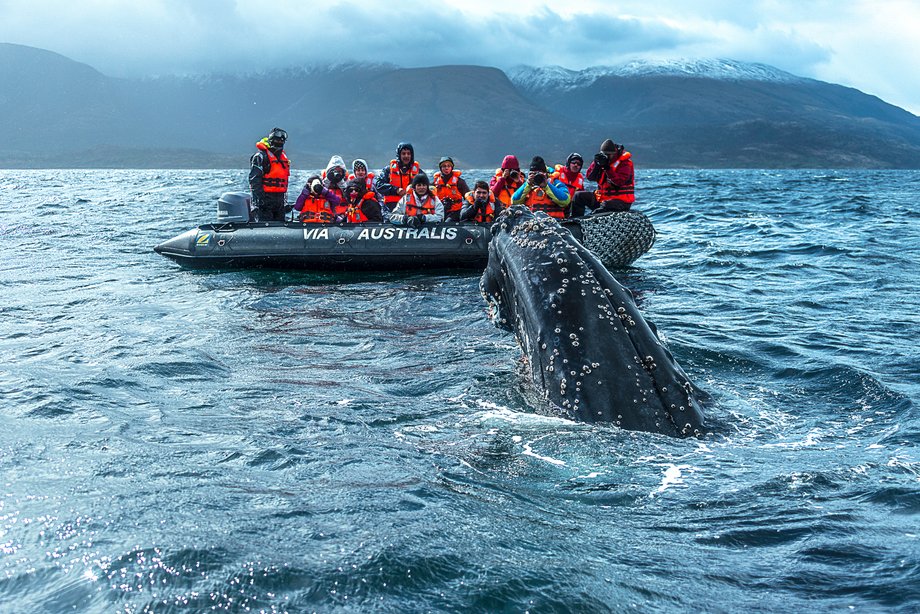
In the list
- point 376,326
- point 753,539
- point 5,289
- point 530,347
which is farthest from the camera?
point 5,289

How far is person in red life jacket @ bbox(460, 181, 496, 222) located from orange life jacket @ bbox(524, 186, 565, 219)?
78 centimetres

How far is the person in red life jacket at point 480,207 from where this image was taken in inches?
607

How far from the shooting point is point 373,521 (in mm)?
3785

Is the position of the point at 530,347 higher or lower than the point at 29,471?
higher

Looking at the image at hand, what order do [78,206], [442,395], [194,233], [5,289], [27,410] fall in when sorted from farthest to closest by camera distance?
[78,206] < [194,233] < [5,289] < [442,395] < [27,410]

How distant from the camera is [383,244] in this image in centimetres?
1471

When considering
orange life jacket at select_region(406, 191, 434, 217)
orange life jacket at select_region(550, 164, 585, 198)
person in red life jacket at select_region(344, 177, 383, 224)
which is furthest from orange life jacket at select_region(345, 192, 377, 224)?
orange life jacket at select_region(550, 164, 585, 198)

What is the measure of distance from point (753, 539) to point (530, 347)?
1.85 m

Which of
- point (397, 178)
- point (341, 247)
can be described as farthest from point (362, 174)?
point (341, 247)

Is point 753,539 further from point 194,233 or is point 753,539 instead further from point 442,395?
point 194,233

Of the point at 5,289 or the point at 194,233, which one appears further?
the point at 194,233

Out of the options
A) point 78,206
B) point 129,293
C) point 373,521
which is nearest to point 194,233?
point 129,293

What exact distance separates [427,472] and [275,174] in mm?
12423

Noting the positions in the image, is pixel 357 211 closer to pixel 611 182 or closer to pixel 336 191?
pixel 336 191
